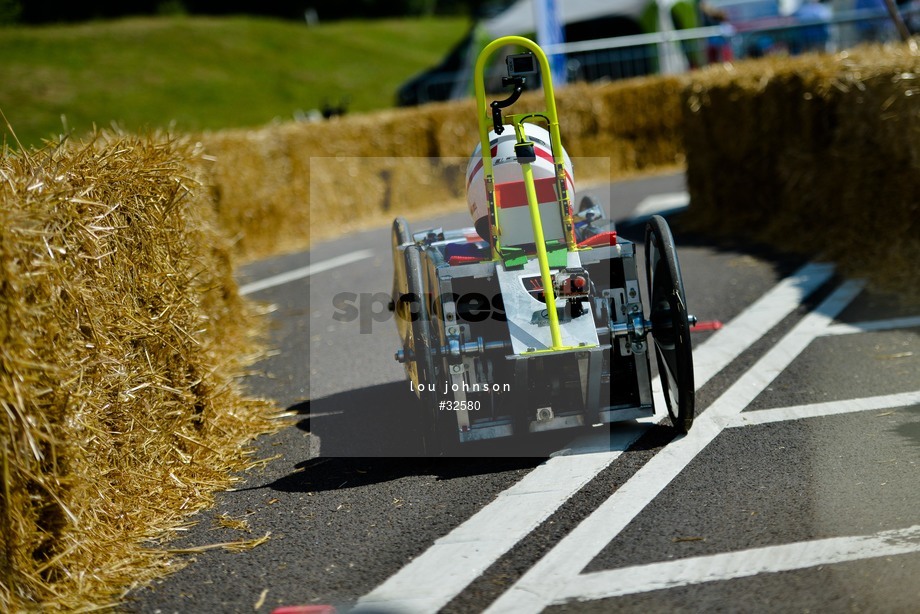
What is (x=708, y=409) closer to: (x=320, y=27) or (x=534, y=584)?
(x=534, y=584)

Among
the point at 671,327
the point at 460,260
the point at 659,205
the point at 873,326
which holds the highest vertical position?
the point at 659,205

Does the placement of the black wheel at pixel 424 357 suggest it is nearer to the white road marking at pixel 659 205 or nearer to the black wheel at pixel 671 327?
the black wheel at pixel 671 327

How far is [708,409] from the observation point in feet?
20.5

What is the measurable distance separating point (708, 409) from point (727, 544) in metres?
1.91

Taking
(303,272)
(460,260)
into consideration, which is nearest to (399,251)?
Result: (460,260)

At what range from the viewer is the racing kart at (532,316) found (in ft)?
18.2

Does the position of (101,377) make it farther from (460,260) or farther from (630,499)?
(630,499)

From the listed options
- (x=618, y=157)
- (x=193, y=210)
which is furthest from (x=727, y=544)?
(x=618, y=157)

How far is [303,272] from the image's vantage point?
13.4m

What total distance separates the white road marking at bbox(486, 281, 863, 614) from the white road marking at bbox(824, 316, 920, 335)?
0.28 m

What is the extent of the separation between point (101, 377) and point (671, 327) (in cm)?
294

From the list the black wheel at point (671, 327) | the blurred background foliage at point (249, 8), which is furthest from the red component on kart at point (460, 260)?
the blurred background foliage at point (249, 8)

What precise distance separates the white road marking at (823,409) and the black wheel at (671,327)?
1.06ft

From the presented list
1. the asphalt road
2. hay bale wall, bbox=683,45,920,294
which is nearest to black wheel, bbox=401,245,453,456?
the asphalt road
